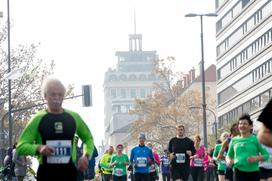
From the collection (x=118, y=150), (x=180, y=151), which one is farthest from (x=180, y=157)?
(x=118, y=150)

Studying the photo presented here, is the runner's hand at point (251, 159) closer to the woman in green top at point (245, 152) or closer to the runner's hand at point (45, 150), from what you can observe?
the woman in green top at point (245, 152)

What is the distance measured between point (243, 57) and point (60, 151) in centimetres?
8834

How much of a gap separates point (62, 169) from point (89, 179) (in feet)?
64.0

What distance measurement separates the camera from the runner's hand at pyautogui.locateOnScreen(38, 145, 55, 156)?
904cm

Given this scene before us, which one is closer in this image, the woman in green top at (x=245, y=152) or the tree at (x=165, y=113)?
the woman in green top at (x=245, y=152)

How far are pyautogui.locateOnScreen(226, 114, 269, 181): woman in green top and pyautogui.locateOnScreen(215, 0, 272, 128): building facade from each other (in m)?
68.9

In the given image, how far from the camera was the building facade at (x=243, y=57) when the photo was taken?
86438 mm

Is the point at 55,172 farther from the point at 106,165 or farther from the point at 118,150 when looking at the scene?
the point at 106,165

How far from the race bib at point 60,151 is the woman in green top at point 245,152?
610 centimetres

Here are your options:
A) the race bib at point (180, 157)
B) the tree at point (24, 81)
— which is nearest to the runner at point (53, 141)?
the race bib at point (180, 157)

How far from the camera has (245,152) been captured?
15164mm

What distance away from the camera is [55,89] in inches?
354

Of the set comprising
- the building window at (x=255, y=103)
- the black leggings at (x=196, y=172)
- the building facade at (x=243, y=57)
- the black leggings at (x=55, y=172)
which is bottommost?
the black leggings at (x=196, y=172)

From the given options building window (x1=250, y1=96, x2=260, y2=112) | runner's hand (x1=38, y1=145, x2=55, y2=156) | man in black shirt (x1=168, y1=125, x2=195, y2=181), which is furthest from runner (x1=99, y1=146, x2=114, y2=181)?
building window (x1=250, y1=96, x2=260, y2=112)
